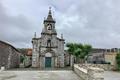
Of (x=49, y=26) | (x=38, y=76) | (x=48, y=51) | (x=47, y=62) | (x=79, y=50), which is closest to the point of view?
(x=38, y=76)

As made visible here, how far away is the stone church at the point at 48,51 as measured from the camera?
42250 millimetres

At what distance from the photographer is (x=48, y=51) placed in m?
42.5

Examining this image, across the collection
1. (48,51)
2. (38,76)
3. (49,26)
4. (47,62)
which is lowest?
(38,76)

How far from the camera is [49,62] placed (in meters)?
42.5

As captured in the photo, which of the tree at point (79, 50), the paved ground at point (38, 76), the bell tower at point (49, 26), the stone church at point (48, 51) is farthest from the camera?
the bell tower at point (49, 26)

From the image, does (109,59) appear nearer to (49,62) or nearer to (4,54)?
(49,62)

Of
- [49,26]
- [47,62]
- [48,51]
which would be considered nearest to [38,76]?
[48,51]

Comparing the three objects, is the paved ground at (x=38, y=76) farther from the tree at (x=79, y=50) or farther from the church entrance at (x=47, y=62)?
the church entrance at (x=47, y=62)

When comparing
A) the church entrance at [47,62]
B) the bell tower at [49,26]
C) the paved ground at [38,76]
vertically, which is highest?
the bell tower at [49,26]

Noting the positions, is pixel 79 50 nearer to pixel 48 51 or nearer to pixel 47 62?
pixel 48 51

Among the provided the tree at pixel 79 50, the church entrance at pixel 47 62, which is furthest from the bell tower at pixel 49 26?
the church entrance at pixel 47 62

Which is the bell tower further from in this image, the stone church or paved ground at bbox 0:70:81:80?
paved ground at bbox 0:70:81:80

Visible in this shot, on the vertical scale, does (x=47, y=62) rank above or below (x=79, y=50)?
A: below

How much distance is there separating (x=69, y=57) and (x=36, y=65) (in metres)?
7.62
